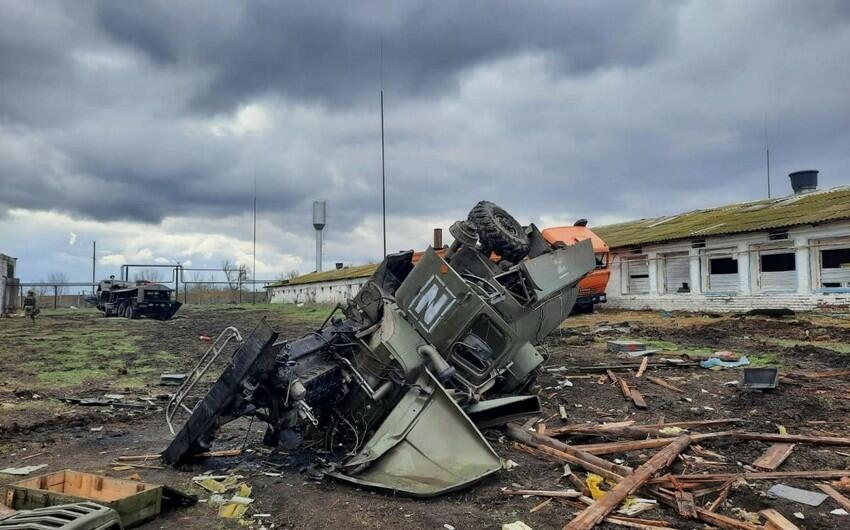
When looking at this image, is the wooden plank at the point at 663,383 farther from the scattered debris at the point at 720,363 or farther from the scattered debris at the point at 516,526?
the scattered debris at the point at 516,526

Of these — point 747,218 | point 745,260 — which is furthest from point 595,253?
point 747,218

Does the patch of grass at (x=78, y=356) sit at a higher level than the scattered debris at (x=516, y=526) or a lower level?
higher

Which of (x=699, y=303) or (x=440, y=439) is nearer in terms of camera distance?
(x=440, y=439)

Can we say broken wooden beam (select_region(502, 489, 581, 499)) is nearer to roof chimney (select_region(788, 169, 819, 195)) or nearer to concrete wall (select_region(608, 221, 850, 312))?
concrete wall (select_region(608, 221, 850, 312))

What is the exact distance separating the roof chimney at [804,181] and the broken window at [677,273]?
831 cm

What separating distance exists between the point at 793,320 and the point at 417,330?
13.1 metres

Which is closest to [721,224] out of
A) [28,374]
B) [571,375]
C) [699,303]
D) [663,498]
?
[699,303]

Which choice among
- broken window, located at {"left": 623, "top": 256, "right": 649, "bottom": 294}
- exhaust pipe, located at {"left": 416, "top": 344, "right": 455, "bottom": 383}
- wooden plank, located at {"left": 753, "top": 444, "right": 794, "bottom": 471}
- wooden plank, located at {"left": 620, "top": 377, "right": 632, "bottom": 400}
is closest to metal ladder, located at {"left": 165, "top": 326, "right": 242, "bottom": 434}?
exhaust pipe, located at {"left": 416, "top": 344, "right": 455, "bottom": 383}

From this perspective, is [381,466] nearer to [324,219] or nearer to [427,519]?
[427,519]

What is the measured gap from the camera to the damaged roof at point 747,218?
1705 centimetres

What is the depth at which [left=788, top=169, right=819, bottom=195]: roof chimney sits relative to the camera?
979 inches

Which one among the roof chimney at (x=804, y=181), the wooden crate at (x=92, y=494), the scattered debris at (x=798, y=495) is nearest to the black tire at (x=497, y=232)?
the scattered debris at (x=798, y=495)

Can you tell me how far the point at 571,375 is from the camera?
A: 32.3 ft

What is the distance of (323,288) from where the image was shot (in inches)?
1650
